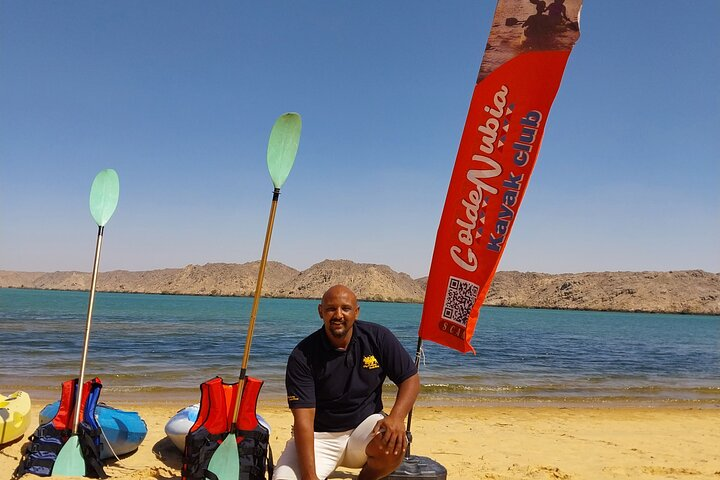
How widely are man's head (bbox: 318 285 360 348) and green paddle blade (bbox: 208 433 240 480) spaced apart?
3.90ft

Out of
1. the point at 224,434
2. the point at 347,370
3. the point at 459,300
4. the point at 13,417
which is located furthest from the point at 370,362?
the point at 13,417

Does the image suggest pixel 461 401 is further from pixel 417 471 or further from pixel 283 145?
pixel 283 145

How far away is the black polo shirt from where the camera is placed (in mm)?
3484

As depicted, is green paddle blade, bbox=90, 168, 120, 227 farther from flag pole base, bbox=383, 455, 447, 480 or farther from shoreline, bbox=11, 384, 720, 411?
shoreline, bbox=11, 384, 720, 411

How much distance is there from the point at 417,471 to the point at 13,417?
3.78 metres

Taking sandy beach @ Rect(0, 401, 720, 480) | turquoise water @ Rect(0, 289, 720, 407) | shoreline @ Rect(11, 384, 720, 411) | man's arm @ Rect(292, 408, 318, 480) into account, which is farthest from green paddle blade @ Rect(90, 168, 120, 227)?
turquoise water @ Rect(0, 289, 720, 407)

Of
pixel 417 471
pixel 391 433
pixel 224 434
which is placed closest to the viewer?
pixel 391 433

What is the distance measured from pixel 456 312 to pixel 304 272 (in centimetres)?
18695

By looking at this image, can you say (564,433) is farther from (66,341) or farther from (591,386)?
(66,341)

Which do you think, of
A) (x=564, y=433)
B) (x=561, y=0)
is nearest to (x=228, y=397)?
(x=561, y=0)

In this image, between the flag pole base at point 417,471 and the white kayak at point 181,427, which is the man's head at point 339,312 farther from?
the white kayak at point 181,427

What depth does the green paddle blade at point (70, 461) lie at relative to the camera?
4238mm

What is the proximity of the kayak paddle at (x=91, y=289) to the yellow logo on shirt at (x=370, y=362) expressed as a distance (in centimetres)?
229

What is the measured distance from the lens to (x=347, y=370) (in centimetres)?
350
